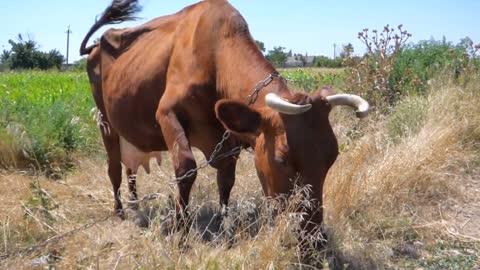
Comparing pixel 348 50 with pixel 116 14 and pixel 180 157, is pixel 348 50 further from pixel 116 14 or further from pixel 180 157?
pixel 180 157

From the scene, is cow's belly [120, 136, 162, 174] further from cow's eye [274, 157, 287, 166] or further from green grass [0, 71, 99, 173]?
cow's eye [274, 157, 287, 166]

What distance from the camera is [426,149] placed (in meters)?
6.33

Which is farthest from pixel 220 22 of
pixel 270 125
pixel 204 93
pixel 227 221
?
pixel 227 221

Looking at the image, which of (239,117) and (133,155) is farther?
(133,155)

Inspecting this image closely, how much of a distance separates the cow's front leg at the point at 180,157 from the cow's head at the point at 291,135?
0.60m

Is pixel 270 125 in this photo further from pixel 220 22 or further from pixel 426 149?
pixel 426 149

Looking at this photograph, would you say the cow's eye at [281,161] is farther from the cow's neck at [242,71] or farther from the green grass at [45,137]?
the green grass at [45,137]

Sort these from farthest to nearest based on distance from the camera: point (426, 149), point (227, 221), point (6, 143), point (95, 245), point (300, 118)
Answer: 1. point (6, 143)
2. point (426, 149)
3. point (95, 245)
4. point (227, 221)
5. point (300, 118)

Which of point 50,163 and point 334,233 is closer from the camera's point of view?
point 334,233

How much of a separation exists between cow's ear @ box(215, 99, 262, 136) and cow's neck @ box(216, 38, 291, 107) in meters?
0.19

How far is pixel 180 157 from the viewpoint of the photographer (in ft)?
14.3

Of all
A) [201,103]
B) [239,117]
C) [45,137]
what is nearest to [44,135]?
[45,137]

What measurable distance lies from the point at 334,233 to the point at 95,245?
5.66ft

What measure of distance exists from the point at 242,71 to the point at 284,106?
0.90 metres
